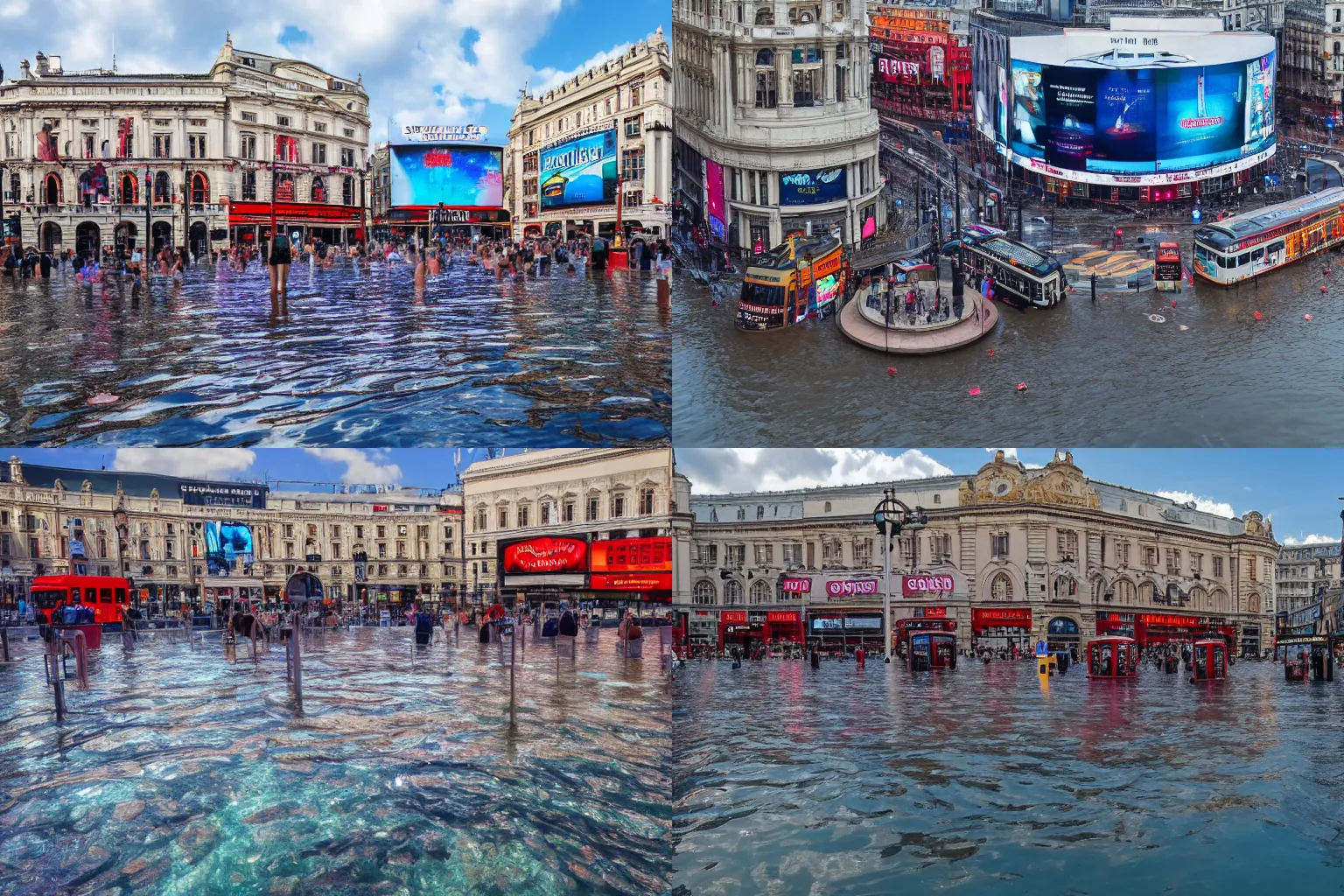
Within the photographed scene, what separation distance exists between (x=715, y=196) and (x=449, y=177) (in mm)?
4460

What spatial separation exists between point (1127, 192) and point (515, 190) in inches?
344

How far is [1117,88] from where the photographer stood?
1647cm

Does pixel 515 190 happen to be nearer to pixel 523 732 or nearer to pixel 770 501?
pixel 770 501

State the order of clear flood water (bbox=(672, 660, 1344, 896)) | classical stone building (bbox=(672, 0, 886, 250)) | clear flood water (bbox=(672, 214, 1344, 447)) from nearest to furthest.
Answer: clear flood water (bbox=(672, 660, 1344, 896))
clear flood water (bbox=(672, 214, 1344, 447))
classical stone building (bbox=(672, 0, 886, 250))

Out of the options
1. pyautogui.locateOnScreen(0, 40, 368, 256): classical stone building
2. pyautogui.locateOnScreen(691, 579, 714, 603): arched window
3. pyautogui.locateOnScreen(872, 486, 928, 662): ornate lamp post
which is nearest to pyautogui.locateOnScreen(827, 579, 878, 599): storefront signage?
pyautogui.locateOnScreen(872, 486, 928, 662): ornate lamp post

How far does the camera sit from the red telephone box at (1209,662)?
18.5 meters

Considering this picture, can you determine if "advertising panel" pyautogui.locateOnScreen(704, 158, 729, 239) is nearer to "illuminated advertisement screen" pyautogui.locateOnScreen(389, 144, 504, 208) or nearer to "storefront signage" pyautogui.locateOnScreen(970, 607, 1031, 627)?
"illuminated advertisement screen" pyautogui.locateOnScreen(389, 144, 504, 208)

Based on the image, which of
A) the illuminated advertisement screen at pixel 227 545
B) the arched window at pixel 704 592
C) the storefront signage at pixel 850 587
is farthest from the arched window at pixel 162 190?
the storefront signage at pixel 850 587

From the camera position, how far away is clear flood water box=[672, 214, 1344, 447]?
47.5ft

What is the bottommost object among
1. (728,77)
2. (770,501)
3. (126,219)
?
(770,501)

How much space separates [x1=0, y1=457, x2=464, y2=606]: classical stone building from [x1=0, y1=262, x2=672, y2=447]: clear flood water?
0.60 meters

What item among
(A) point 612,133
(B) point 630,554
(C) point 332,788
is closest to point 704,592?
(B) point 630,554

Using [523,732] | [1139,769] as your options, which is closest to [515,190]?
[523,732]

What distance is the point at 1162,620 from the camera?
775 inches
